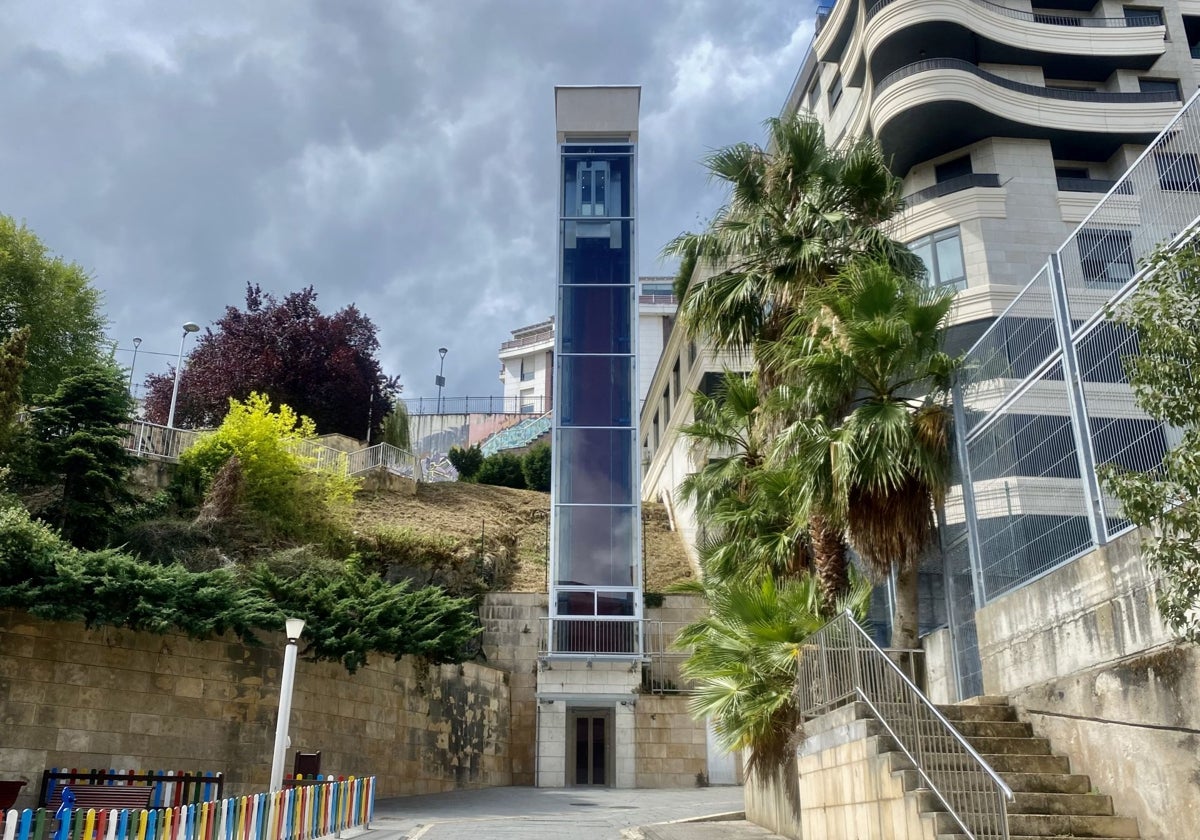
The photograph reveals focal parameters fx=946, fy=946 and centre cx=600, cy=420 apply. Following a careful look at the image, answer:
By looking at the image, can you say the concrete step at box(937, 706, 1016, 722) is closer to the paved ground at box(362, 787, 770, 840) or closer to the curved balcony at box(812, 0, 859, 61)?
the paved ground at box(362, 787, 770, 840)

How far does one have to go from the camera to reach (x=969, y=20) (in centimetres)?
2866

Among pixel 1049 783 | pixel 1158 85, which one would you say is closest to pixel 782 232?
pixel 1049 783

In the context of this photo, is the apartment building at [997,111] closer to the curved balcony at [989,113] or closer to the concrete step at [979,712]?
the curved balcony at [989,113]

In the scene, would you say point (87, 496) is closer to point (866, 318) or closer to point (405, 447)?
point (866, 318)

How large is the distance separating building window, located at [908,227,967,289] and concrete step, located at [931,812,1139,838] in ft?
68.1

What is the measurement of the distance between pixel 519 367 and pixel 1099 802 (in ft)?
242

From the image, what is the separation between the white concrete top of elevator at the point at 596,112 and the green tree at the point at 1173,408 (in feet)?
76.8

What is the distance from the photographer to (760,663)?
39.0 ft

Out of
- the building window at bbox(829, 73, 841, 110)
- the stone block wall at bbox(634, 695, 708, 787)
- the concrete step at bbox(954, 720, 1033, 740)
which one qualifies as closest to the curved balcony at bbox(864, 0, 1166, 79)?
the building window at bbox(829, 73, 841, 110)

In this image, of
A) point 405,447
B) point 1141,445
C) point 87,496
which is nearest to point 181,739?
point 87,496

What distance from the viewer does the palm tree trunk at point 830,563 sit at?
1252 centimetres

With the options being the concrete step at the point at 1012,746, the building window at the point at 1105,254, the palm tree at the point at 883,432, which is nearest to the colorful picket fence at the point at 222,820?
the palm tree at the point at 883,432

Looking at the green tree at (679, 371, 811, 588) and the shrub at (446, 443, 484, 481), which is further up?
the shrub at (446, 443, 484, 481)

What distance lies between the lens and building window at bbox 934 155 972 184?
29344 millimetres
